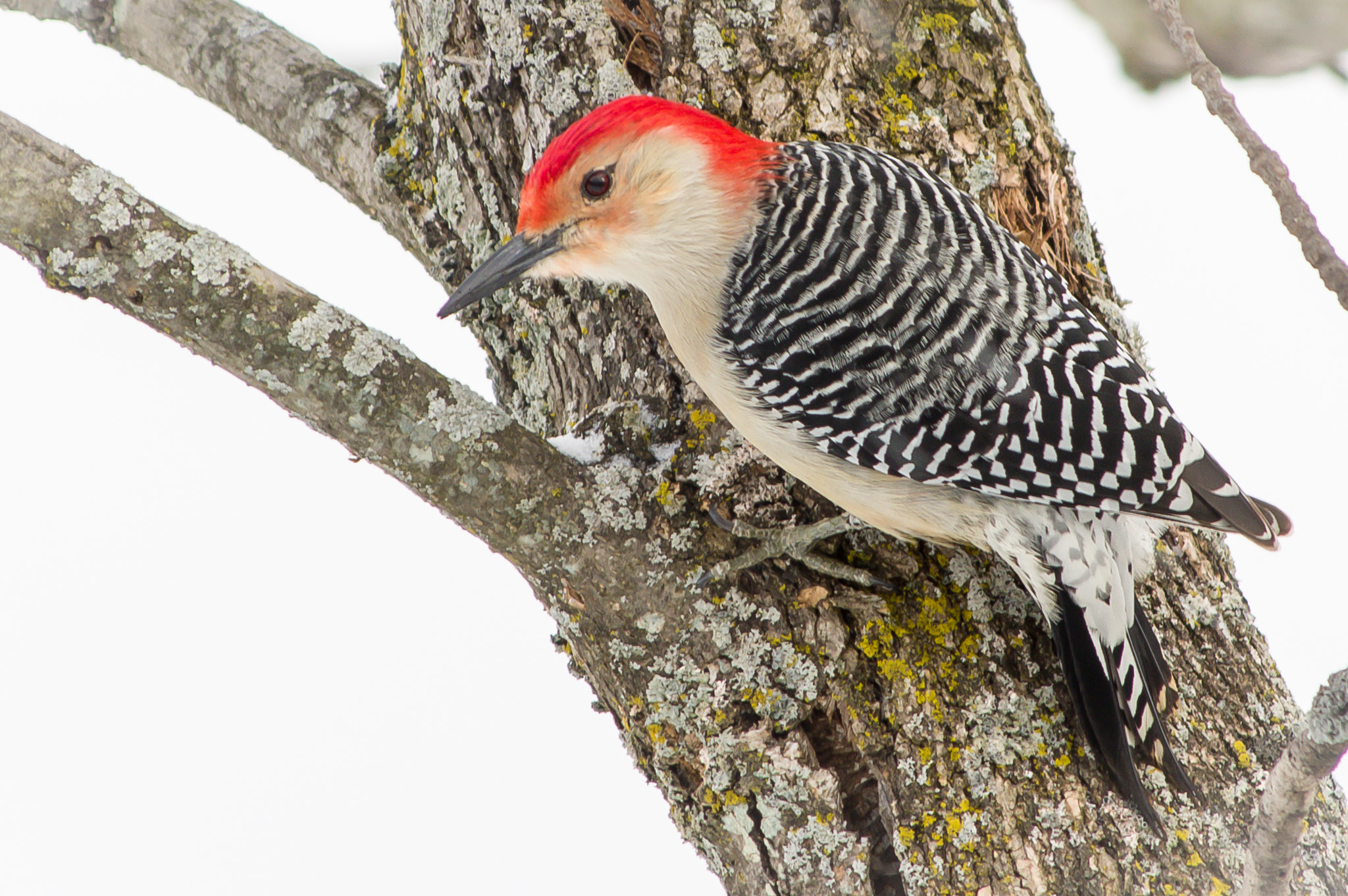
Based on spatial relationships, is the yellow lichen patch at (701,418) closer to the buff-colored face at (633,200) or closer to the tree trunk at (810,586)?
the tree trunk at (810,586)

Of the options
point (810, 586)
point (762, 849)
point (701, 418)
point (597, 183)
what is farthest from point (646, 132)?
point (762, 849)

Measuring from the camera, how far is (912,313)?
229 centimetres

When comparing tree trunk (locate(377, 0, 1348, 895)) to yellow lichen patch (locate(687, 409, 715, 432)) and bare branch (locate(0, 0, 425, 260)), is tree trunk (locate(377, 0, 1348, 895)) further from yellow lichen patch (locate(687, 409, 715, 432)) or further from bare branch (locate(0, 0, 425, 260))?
bare branch (locate(0, 0, 425, 260))

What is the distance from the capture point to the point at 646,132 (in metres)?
2.39

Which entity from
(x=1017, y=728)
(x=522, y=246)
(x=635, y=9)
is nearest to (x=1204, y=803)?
(x=1017, y=728)

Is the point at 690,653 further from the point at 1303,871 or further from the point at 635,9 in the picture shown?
the point at 635,9

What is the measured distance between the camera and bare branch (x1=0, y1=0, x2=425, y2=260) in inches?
120

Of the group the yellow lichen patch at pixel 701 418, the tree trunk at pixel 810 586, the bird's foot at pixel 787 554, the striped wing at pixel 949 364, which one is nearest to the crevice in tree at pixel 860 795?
the tree trunk at pixel 810 586

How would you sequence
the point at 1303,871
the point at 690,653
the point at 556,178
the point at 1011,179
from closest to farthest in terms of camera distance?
1. the point at 1303,871
2. the point at 690,653
3. the point at 556,178
4. the point at 1011,179

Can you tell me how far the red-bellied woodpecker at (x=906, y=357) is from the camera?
2221 mm

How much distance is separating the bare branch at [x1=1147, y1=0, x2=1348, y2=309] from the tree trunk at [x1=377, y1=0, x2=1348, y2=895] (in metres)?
0.99

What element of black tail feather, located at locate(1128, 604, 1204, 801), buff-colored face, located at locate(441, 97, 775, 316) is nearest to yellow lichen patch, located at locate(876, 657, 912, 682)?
black tail feather, located at locate(1128, 604, 1204, 801)

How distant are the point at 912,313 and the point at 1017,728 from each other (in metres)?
0.88

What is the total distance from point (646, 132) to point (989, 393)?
0.95 meters
